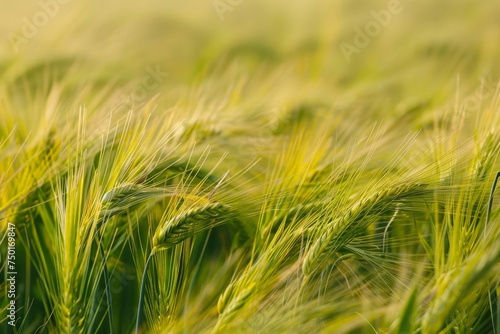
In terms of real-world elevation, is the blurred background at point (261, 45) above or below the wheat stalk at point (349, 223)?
above

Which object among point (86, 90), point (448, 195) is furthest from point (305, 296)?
point (86, 90)

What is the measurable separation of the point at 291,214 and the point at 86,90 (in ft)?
1.76

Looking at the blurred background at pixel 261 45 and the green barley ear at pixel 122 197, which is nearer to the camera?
the green barley ear at pixel 122 197

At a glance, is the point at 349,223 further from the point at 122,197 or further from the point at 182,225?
the point at 122,197

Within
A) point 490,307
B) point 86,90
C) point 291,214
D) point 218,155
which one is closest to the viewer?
point 490,307

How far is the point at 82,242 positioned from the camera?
1007 millimetres

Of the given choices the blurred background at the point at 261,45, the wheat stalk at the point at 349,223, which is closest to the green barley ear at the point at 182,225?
the wheat stalk at the point at 349,223

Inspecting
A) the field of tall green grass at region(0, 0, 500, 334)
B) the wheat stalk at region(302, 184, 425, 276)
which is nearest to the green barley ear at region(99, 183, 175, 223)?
the field of tall green grass at region(0, 0, 500, 334)

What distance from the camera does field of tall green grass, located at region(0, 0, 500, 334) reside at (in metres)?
0.96

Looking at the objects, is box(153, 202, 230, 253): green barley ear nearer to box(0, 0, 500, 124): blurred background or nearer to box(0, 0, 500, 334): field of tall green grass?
box(0, 0, 500, 334): field of tall green grass

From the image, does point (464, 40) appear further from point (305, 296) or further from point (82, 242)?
point (82, 242)

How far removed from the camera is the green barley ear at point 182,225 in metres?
0.97

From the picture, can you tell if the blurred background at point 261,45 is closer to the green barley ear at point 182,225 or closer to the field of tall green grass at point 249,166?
the field of tall green grass at point 249,166

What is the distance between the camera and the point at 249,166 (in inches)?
44.0
